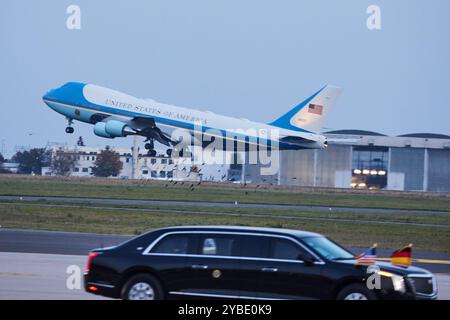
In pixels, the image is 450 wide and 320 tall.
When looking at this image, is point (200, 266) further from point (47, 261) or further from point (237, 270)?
point (47, 261)

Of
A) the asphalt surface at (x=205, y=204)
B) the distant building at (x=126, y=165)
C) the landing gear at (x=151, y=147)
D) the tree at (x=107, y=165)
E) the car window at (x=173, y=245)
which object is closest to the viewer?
the car window at (x=173, y=245)

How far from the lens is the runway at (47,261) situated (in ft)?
55.3

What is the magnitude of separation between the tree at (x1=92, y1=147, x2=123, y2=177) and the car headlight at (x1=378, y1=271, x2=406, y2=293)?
10492 centimetres

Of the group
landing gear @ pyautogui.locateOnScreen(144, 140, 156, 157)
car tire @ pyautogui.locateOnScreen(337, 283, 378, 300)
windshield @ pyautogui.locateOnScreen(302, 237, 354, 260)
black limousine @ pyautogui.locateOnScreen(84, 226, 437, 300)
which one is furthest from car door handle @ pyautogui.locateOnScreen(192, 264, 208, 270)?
landing gear @ pyautogui.locateOnScreen(144, 140, 156, 157)

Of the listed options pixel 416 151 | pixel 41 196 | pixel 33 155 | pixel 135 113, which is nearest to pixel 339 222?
pixel 41 196

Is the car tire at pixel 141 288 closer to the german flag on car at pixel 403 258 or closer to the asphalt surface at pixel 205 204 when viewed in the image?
the german flag on car at pixel 403 258

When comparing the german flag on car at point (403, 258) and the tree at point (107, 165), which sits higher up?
the tree at point (107, 165)

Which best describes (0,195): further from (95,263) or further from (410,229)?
(95,263)

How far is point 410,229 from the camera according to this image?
38719mm

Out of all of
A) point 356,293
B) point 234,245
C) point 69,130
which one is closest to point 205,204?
point 69,130

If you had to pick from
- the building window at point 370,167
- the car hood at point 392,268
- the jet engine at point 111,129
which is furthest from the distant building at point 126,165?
the car hood at point 392,268

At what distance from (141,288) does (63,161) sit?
113m

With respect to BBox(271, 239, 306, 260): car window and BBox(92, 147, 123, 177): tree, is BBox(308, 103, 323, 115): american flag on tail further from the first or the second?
BBox(92, 147, 123, 177): tree
